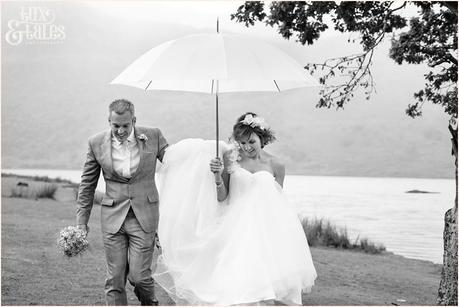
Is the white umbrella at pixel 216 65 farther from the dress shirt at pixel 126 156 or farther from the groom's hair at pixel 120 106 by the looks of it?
the dress shirt at pixel 126 156

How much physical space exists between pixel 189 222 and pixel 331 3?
3.64 meters

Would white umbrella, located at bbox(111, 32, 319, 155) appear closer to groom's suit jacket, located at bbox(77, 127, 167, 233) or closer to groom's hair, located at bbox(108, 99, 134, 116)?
groom's hair, located at bbox(108, 99, 134, 116)

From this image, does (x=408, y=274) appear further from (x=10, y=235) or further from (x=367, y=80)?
(x=10, y=235)

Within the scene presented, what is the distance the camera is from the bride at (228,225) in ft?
18.4

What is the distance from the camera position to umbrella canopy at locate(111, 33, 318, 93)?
5.54m

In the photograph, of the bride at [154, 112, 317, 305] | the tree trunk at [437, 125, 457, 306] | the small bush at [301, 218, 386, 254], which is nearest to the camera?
the bride at [154, 112, 317, 305]

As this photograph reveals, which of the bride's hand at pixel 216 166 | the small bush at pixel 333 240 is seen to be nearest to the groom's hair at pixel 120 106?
the bride's hand at pixel 216 166

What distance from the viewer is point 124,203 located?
5508 mm

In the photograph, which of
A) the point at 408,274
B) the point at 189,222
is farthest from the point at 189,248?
the point at 408,274

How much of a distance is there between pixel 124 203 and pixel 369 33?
16.0ft

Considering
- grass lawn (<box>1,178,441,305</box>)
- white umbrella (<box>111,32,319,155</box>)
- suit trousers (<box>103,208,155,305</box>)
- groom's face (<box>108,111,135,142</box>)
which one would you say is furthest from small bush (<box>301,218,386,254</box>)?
groom's face (<box>108,111,135,142</box>)

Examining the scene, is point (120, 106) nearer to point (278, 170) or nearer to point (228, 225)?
point (228, 225)

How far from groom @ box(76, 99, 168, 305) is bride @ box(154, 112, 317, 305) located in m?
0.34

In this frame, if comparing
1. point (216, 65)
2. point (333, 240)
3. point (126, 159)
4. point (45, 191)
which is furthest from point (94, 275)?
point (45, 191)
